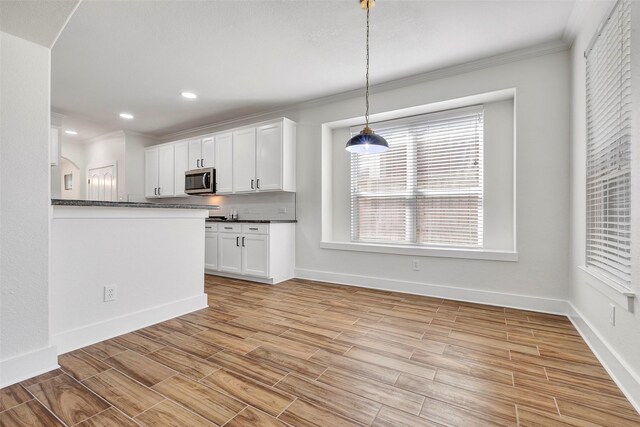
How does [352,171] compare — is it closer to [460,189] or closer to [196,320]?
[460,189]

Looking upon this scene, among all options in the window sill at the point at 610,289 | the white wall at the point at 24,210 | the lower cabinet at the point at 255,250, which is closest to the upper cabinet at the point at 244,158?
the lower cabinet at the point at 255,250

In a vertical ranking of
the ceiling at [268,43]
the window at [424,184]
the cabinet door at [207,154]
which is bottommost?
the window at [424,184]

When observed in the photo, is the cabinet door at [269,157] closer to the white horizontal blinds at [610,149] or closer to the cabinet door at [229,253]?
the cabinet door at [229,253]

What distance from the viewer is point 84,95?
4262mm

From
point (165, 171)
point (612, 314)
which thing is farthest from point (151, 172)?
point (612, 314)

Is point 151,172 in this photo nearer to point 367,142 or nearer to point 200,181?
point 200,181

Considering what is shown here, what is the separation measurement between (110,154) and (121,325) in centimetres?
533

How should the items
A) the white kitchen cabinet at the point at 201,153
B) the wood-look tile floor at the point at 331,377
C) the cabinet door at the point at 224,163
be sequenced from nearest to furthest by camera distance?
the wood-look tile floor at the point at 331,377
the cabinet door at the point at 224,163
the white kitchen cabinet at the point at 201,153

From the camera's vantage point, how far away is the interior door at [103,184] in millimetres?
6277

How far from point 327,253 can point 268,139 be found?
1.92m

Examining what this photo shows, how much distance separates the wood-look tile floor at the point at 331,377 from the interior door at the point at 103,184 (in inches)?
194

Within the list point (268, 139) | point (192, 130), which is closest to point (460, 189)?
point (268, 139)

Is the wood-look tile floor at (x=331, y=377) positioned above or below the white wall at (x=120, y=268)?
below

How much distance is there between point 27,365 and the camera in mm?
1760
